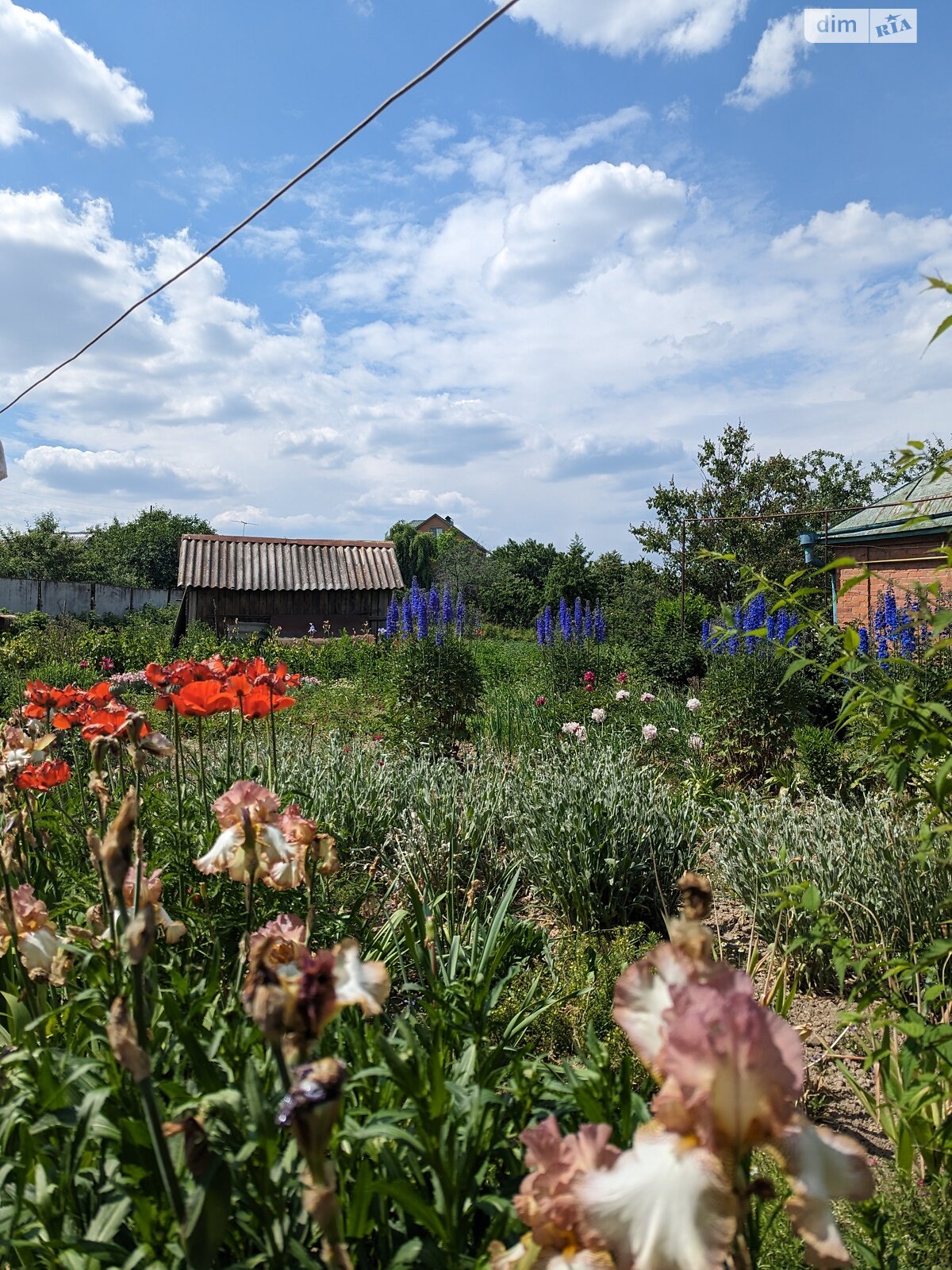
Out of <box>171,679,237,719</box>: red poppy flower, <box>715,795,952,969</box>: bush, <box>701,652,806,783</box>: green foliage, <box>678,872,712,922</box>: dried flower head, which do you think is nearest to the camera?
<box>678,872,712,922</box>: dried flower head

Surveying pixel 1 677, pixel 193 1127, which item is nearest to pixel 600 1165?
pixel 193 1127

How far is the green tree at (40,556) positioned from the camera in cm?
3444

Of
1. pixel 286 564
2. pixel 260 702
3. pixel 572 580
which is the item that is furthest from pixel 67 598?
pixel 260 702

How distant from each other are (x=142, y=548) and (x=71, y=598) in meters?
23.9

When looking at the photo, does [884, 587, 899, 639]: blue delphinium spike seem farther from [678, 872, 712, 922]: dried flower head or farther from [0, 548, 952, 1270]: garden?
[678, 872, 712, 922]: dried flower head

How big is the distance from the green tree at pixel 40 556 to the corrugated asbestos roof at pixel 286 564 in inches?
590

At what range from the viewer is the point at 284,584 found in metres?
22.4

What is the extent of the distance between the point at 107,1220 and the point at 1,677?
11959mm

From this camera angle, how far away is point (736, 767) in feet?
23.7

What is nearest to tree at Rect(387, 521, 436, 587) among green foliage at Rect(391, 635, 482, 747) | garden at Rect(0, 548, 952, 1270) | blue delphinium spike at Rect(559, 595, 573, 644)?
blue delphinium spike at Rect(559, 595, 573, 644)

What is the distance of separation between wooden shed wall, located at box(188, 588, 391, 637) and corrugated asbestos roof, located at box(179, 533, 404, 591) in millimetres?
297

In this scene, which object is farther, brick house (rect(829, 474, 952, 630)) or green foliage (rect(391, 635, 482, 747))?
brick house (rect(829, 474, 952, 630))

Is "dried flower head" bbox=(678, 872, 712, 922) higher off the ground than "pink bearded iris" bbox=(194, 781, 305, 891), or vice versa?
"dried flower head" bbox=(678, 872, 712, 922)

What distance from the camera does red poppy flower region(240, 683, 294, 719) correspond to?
2.92 meters
